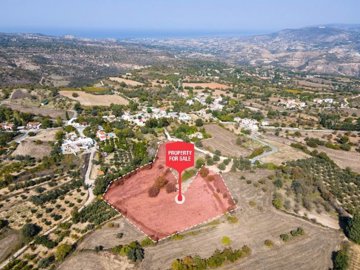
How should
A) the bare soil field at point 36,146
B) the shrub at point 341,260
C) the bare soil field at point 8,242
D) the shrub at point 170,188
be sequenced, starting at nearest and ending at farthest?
the shrub at point 170,188 → the shrub at point 341,260 → the bare soil field at point 8,242 → the bare soil field at point 36,146

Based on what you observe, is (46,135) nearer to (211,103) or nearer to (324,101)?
(211,103)

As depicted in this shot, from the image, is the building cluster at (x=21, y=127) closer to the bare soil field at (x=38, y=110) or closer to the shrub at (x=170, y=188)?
the bare soil field at (x=38, y=110)

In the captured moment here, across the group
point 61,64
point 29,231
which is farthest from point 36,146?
point 61,64

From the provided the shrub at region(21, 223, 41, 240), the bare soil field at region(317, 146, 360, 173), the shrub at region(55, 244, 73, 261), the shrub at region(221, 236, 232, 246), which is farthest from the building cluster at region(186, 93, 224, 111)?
the shrub at region(55, 244, 73, 261)

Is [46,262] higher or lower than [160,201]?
lower

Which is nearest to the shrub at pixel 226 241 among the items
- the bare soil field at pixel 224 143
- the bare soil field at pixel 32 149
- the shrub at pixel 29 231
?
the shrub at pixel 29 231

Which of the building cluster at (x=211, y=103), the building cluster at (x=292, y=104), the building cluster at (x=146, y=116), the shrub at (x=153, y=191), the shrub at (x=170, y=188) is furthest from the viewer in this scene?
the building cluster at (x=292, y=104)
